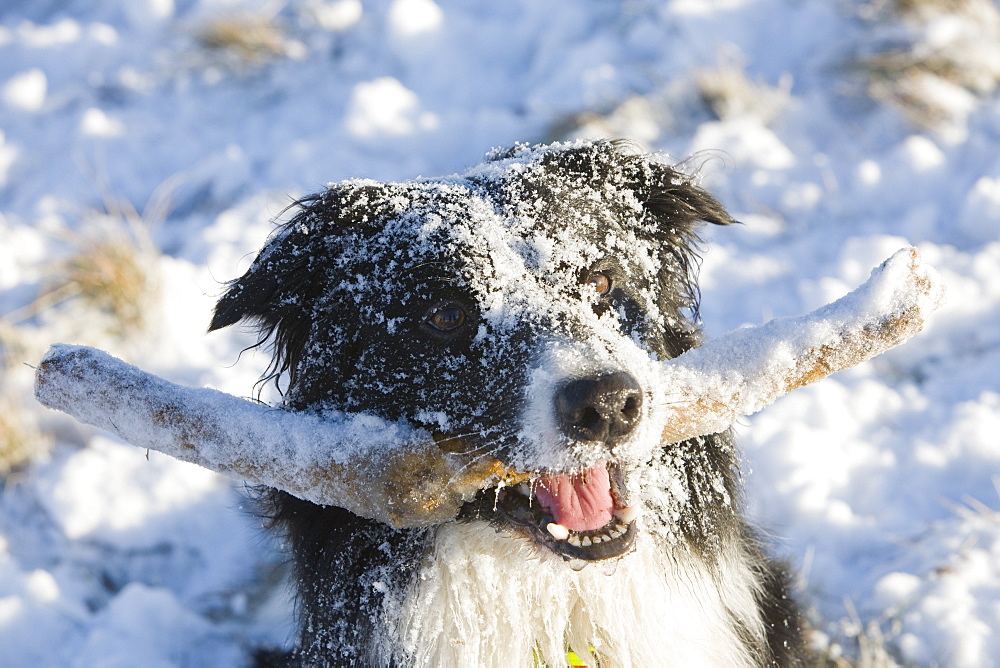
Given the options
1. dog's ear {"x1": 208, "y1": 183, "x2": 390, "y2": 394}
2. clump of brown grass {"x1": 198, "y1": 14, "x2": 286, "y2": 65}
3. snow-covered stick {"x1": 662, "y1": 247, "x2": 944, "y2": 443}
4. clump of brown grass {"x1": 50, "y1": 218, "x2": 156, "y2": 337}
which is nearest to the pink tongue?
snow-covered stick {"x1": 662, "y1": 247, "x2": 944, "y2": 443}

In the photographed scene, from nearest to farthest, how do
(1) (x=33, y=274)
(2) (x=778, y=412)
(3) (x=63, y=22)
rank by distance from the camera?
(2) (x=778, y=412)
(1) (x=33, y=274)
(3) (x=63, y=22)

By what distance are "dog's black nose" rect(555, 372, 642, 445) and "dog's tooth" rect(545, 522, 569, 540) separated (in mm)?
310

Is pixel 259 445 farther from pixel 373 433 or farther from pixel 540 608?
pixel 540 608

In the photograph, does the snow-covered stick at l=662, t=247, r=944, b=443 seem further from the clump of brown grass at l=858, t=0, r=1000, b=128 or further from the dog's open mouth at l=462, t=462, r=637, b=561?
the clump of brown grass at l=858, t=0, r=1000, b=128

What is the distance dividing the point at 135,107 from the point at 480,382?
5502 millimetres

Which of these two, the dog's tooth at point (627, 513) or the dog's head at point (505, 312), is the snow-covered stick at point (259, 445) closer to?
the dog's head at point (505, 312)

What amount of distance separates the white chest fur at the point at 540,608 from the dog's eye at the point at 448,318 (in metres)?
0.54

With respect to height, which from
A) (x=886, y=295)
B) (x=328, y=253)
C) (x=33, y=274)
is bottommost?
(x=886, y=295)

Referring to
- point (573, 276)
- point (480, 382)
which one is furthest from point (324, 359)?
point (573, 276)

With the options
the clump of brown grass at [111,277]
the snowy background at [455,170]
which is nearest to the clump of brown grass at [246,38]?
the snowy background at [455,170]

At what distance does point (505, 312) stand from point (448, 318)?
181 millimetres

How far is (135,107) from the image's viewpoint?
6652 millimetres

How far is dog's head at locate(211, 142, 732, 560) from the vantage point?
2104 mm

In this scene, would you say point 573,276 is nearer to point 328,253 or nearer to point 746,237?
point 328,253
